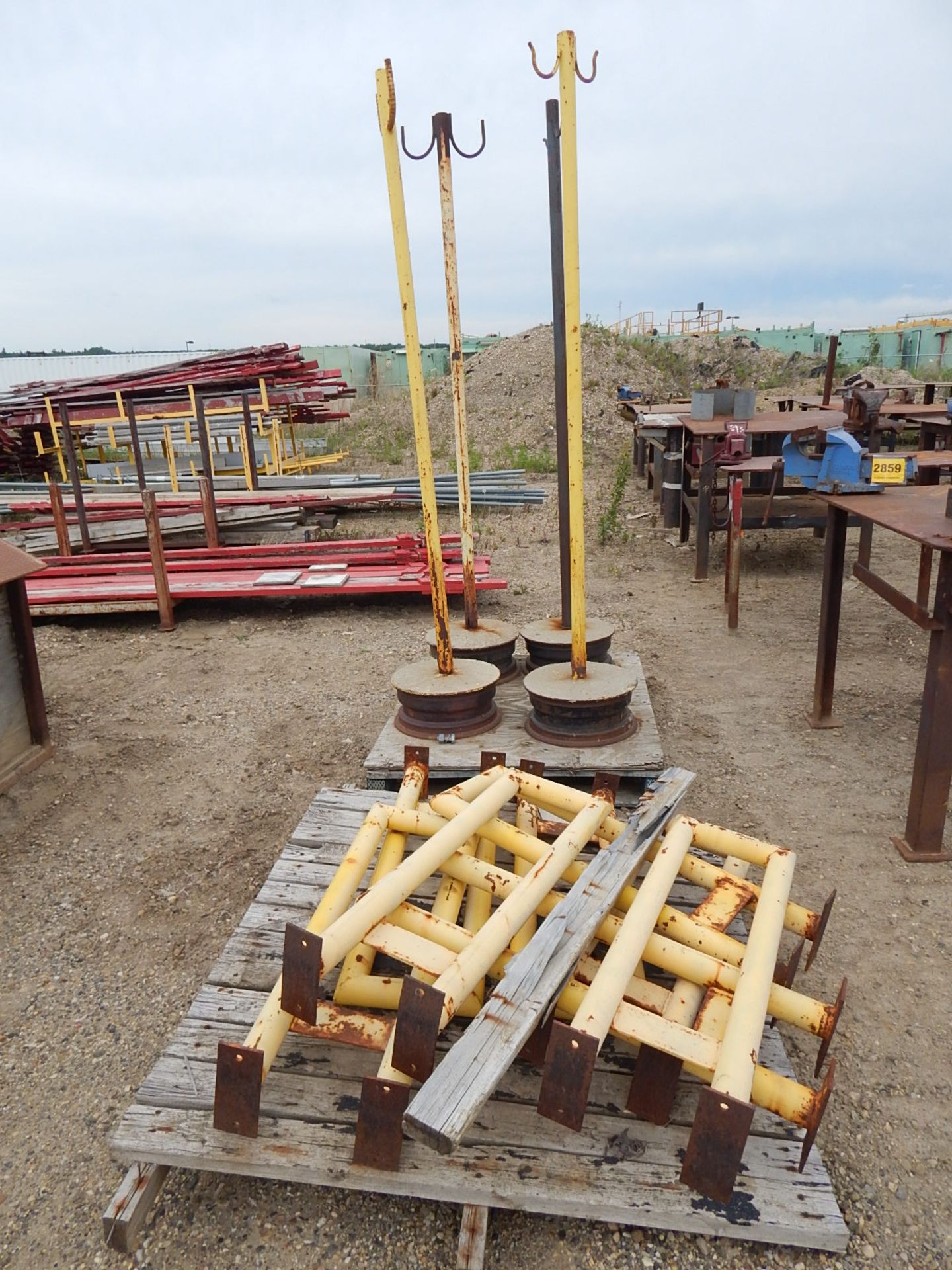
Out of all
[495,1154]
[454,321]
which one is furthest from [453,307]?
[495,1154]

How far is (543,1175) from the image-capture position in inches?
73.4

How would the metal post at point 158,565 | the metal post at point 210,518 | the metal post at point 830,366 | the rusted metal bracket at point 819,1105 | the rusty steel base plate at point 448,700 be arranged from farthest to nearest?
the metal post at point 210,518, the metal post at point 830,366, the metal post at point 158,565, the rusty steel base plate at point 448,700, the rusted metal bracket at point 819,1105

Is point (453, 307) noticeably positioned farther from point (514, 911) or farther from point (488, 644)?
point (514, 911)

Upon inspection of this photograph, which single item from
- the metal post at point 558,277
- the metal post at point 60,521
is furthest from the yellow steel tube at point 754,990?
the metal post at point 60,521

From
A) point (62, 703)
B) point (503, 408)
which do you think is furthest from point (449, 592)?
point (503, 408)

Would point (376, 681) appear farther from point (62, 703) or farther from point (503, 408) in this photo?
point (503, 408)

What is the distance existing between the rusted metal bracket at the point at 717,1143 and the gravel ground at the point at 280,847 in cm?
36

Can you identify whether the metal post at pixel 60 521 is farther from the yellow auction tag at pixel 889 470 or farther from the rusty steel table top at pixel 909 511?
the yellow auction tag at pixel 889 470

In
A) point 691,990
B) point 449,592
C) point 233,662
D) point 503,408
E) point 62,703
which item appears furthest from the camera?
point 503,408

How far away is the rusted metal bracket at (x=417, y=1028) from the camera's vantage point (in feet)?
5.72

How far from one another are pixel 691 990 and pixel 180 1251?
1391 millimetres

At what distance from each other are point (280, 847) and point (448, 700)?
1.01 meters

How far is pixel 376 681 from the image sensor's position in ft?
18.6

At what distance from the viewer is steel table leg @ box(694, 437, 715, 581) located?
7.55m
